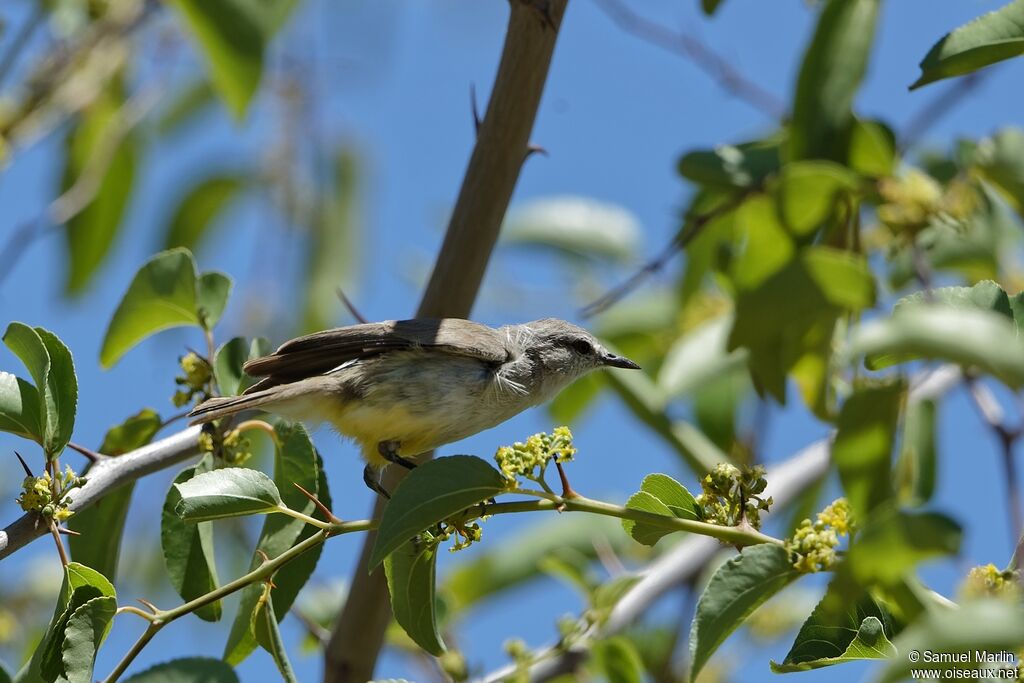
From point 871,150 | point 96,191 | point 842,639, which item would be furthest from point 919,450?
point 96,191

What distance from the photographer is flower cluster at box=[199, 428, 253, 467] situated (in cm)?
270

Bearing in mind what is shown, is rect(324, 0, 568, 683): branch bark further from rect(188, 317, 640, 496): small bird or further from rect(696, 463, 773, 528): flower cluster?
rect(696, 463, 773, 528): flower cluster

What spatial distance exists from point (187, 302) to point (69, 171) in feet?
10.00

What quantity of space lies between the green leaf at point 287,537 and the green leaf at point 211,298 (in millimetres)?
479

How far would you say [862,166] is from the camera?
10.3ft

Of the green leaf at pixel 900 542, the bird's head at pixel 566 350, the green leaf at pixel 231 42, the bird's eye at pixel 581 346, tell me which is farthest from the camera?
the bird's eye at pixel 581 346

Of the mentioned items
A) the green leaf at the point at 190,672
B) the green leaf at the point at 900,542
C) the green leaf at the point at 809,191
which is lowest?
the green leaf at the point at 900,542

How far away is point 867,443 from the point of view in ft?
6.65

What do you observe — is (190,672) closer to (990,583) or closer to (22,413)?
A: (22,413)

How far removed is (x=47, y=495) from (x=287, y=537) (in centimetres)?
52

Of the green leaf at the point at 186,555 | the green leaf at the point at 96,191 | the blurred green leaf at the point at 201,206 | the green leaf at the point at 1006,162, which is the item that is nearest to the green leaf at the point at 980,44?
the green leaf at the point at 1006,162

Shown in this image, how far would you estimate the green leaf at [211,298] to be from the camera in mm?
2945

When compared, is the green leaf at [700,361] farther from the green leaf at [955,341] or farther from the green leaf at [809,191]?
the green leaf at [955,341]

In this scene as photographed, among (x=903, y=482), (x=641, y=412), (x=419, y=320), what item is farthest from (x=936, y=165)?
(x=419, y=320)
